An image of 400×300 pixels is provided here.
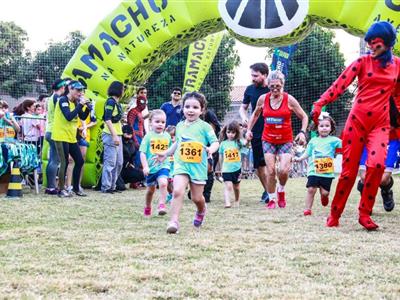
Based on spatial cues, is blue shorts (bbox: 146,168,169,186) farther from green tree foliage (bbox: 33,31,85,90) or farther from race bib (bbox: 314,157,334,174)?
green tree foliage (bbox: 33,31,85,90)

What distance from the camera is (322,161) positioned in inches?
242

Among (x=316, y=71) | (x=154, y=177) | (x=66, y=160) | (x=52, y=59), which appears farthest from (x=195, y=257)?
(x=52, y=59)

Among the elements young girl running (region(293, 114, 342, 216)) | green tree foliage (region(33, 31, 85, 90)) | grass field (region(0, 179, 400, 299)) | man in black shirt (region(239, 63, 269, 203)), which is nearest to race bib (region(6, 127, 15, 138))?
grass field (region(0, 179, 400, 299))

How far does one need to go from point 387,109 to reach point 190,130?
5.38ft

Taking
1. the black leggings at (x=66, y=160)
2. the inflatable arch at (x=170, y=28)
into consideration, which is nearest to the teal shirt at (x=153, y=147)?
the black leggings at (x=66, y=160)

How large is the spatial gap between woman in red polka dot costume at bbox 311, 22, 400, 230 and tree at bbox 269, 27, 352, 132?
761 inches

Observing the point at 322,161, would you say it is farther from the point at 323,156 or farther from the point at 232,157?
the point at 232,157

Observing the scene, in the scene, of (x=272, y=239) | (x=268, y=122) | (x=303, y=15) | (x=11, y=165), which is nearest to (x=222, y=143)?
(x=268, y=122)

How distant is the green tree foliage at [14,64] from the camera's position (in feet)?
99.6

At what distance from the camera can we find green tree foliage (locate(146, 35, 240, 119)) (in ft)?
102

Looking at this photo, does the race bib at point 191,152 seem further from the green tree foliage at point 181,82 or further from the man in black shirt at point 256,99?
the green tree foliage at point 181,82

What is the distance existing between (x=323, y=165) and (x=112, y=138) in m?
3.46

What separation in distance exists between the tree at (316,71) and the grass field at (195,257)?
19.5 meters

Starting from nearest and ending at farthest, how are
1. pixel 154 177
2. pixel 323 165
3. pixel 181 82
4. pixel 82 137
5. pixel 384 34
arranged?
pixel 384 34
pixel 154 177
pixel 323 165
pixel 82 137
pixel 181 82
